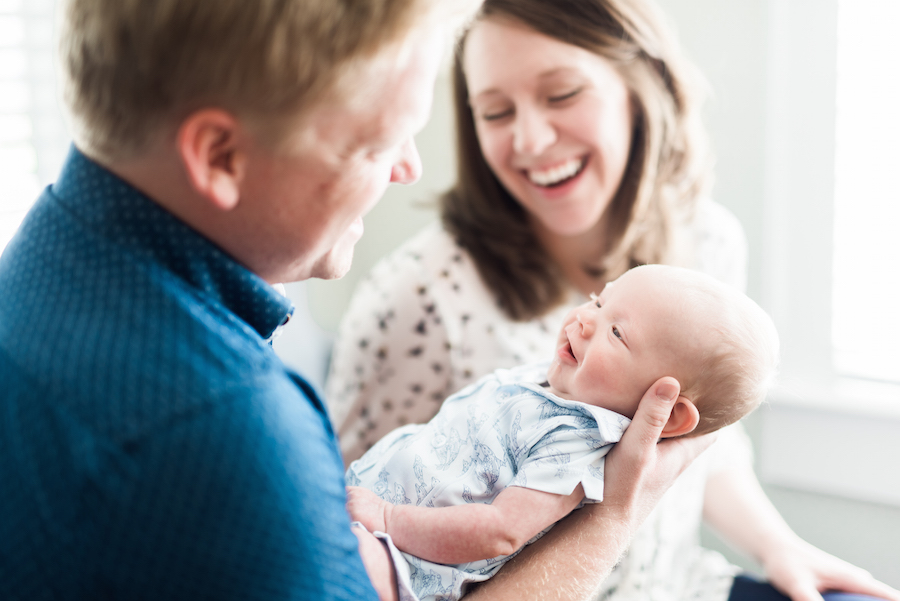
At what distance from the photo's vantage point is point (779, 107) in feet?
6.47

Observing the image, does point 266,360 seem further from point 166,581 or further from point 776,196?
point 776,196

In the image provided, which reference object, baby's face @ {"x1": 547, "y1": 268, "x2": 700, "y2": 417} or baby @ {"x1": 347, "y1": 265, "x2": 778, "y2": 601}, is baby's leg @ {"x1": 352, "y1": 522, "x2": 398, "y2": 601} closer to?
baby @ {"x1": 347, "y1": 265, "x2": 778, "y2": 601}

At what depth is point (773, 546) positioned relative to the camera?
1.38m

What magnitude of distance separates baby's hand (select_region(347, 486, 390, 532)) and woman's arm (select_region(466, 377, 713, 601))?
166 millimetres

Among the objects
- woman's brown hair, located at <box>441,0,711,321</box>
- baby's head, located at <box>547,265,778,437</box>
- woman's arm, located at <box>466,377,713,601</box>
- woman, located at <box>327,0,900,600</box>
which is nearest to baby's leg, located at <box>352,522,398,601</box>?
woman's arm, located at <box>466,377,713,601</box>

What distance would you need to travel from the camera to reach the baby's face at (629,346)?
92 centimetres

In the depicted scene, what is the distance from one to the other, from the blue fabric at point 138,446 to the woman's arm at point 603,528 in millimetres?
399

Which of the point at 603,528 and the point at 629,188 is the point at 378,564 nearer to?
the point at 603,528

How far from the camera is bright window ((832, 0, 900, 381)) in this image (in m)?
1.86

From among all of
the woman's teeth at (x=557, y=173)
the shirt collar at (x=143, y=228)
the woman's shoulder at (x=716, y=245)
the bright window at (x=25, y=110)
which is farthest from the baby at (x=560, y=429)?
the bright window at (x=25, y=110)

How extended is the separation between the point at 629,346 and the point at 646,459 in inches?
6.1

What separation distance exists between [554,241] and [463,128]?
1.21ft

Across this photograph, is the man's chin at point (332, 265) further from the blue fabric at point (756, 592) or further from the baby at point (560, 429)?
the blue fabric at point (756, 592)

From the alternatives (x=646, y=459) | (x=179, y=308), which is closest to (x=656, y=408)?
(x=646, y=459)
